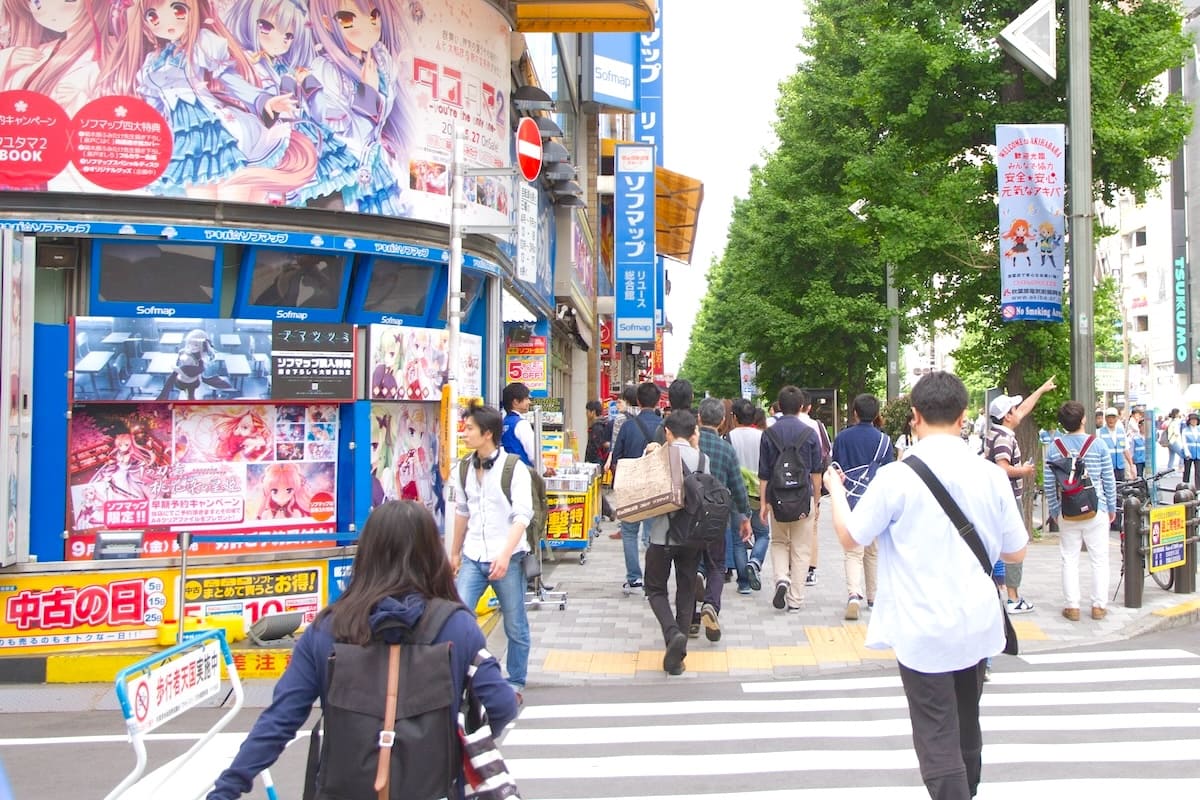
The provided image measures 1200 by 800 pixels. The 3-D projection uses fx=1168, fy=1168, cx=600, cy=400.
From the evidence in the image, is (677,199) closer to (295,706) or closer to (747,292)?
(747,292)

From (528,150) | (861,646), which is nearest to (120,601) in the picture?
(528,150)

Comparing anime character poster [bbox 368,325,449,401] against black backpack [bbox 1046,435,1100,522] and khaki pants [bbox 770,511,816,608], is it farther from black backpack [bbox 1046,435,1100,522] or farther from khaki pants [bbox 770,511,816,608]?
black backpack [bbox 1046,435,1100,522]

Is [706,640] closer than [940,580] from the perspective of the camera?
No

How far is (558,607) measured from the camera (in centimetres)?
1139

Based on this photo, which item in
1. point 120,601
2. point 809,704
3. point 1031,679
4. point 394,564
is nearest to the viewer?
point 394,564

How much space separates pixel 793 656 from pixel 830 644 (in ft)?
1.78

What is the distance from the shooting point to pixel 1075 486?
388 inches

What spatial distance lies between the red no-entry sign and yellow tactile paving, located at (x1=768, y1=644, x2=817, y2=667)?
4.44 m

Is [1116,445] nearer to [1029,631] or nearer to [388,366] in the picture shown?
[1029,631]

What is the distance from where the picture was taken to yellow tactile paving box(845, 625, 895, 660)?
9109 millimetres

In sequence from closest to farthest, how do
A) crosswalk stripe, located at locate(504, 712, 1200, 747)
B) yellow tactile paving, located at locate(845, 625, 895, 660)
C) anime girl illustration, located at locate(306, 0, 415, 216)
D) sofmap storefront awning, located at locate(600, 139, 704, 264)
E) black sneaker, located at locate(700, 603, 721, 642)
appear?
crosswalk stripe, located at locate(504, 712, 1200, 747), yellow tactile paving, located at locate(845, 625, 895, 660), black sneaker, located at locate(700, 603, 721, 642), anime girl illustration, located at locate(306, 0, 415, 216), sofmap storefront awning, located at locate(600, 139, 704, 264)

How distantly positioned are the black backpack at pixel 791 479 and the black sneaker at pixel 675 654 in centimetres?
232

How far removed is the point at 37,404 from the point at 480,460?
3.94 metres

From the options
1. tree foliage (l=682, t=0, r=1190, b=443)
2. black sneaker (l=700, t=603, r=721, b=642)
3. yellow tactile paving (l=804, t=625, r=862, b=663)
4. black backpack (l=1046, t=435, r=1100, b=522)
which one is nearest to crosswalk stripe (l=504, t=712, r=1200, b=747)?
yellow tactile paving (l=804, t=625, r=862, b=663)
